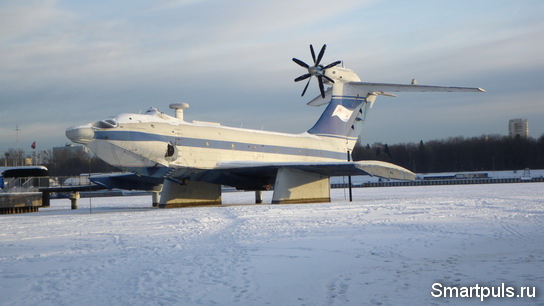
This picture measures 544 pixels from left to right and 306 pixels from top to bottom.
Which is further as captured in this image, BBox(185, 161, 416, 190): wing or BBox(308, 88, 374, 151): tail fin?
BBox(308, 88, 374, 151): tail fin

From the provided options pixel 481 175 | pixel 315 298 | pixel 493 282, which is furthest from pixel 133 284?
pixel 481 175

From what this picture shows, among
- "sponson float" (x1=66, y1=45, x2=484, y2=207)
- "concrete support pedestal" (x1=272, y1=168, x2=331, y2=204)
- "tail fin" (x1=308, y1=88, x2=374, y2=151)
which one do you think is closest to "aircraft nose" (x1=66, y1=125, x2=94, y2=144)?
"sponson float" (x1=66, y1=45, x2=484, y2=207)

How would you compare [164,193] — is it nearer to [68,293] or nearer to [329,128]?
[329,128]

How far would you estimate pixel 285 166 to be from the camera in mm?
25672

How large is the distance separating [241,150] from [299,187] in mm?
3358

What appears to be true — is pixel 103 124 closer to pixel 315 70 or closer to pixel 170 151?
pixel 170 151

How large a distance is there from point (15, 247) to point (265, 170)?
49.6ft

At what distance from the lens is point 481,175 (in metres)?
95.8

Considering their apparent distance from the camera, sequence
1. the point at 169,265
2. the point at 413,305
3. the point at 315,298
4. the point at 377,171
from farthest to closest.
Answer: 1. the point at 377,171
2. the point at 169,265
3. the point at 315,298
4. the point at 413,305

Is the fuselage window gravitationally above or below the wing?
above

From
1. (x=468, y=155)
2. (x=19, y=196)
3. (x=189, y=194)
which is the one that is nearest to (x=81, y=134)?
(x=189, y=194)

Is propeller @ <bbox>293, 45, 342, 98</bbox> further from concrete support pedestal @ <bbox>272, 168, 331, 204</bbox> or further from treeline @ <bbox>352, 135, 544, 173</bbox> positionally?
treeline @ <bbox>352, 135, 544, 173</bbox>

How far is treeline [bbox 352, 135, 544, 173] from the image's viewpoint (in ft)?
366

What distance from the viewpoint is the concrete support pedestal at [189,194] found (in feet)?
88.7
